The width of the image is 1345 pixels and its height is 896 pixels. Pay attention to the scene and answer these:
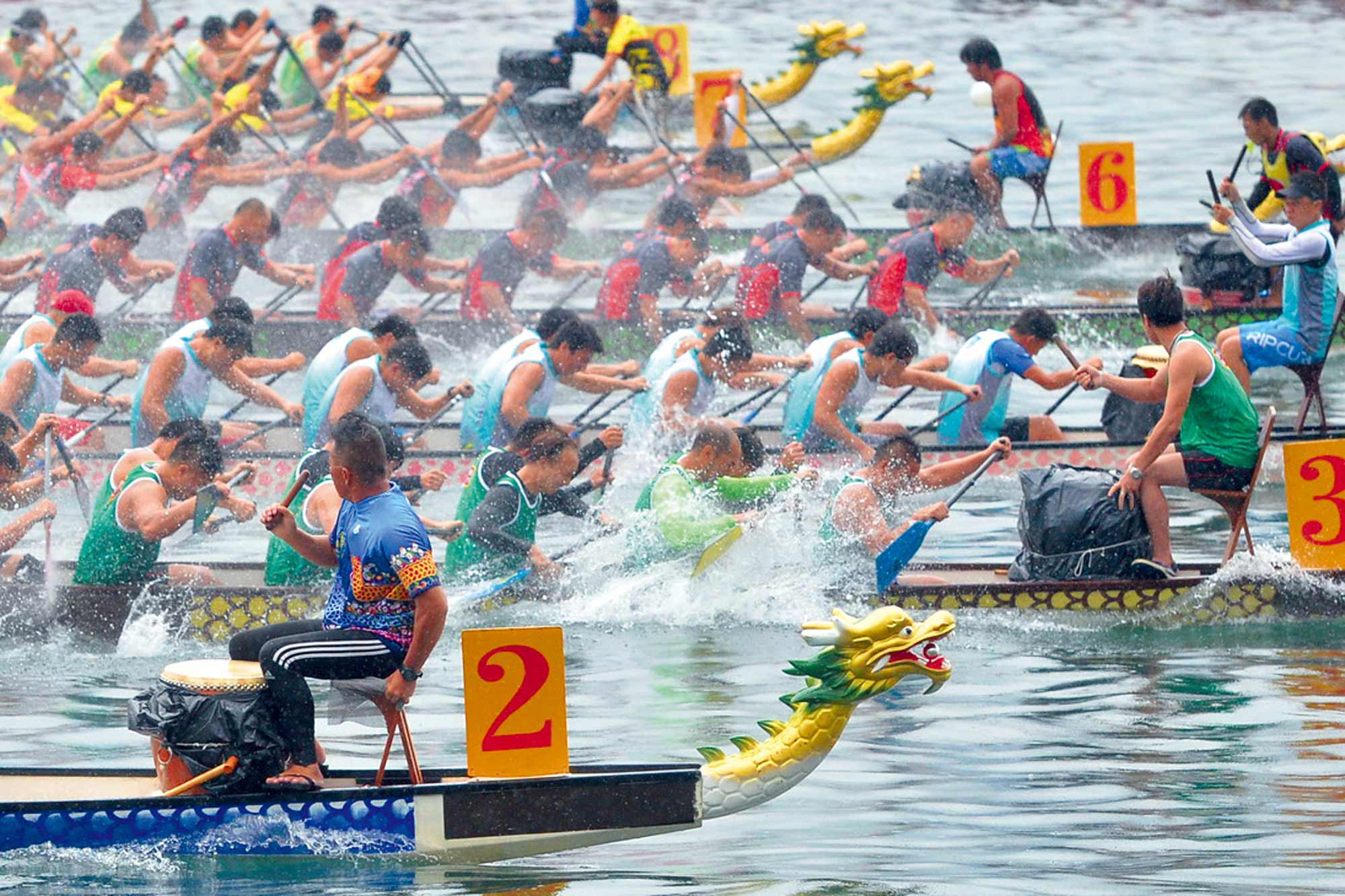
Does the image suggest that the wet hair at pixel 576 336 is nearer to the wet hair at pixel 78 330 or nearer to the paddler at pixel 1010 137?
the wet hair at pixel 78 330

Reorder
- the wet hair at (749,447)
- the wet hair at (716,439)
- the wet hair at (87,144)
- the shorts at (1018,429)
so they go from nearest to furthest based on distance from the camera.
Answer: the wet hair at (716,439) < the wet hair at (749,447) < the shorts at (1018,429) < the wet hair at (87,144)

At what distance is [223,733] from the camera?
332 inches

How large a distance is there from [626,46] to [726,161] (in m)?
3.64

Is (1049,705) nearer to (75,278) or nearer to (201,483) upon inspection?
(201,483)

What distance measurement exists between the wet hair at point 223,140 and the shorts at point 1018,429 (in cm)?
869

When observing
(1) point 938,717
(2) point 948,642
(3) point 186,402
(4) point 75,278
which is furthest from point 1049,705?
(4) point 75,278

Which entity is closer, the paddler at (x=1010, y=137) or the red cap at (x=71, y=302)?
the red cap at (x=71, y=302)

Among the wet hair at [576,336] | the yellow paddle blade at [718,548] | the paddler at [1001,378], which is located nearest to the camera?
the yellow paddle blade at [718,548]

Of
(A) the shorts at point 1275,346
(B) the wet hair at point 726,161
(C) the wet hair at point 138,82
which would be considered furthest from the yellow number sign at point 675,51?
(A) the shorts at point 1275,346

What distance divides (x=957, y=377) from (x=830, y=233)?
3.15m

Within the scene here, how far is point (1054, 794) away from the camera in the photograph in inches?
370

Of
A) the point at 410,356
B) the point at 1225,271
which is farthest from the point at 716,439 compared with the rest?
the point at 1225,271

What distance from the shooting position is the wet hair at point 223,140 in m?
21.7

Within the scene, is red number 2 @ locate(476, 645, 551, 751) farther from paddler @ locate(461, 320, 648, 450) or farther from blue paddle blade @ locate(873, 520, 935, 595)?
paddler @ locate(461, 320, 648, 450)
